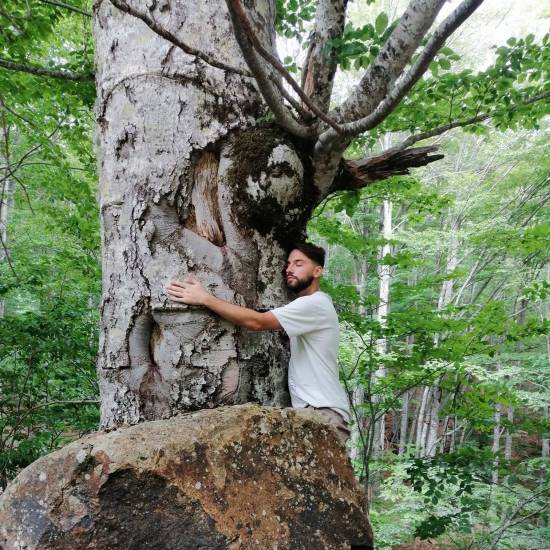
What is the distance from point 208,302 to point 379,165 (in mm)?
1422

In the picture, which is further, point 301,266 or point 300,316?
point 301,266

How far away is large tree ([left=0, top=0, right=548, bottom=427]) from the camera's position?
1.75m

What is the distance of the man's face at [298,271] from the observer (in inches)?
85.2

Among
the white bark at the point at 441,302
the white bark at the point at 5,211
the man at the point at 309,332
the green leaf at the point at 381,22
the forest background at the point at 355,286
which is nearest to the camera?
the man at the point at 309,332

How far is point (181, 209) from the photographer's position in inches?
72.7

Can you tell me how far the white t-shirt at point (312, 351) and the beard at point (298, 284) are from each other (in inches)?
2.7

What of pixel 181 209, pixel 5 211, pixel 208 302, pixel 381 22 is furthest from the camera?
pixel 5 211

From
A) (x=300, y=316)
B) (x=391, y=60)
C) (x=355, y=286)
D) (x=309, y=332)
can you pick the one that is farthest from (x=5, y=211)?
(x=391, y=60)

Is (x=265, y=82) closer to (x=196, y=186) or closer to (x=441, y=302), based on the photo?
(x=196, y=186)

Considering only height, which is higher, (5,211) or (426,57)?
(5,211)

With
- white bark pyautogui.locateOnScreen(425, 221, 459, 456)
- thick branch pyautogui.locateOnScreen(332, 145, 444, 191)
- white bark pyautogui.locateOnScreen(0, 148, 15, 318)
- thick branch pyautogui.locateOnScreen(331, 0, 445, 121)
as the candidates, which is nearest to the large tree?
thick branch pyautogui.locateOnScreen(331, 0, 445, 121)

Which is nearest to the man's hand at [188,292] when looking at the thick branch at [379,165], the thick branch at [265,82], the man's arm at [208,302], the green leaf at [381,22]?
the man's arm at [208,302]

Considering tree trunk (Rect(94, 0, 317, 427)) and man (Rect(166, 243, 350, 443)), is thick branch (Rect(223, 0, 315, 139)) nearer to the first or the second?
tree trunk (Rect(94, 0, 317, 427))

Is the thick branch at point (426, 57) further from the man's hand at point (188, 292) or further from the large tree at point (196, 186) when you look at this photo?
the man's hand at point (188, 292)
